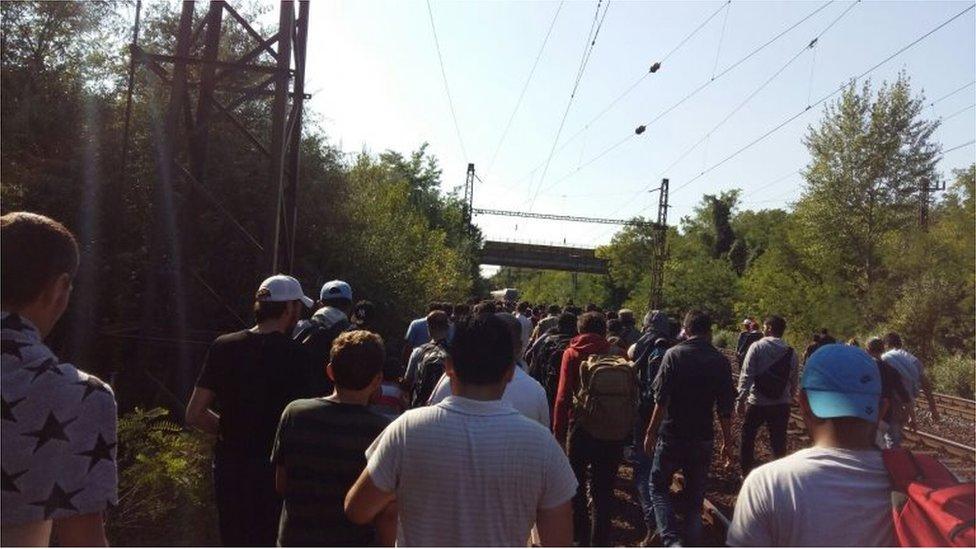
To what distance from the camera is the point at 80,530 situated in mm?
2316

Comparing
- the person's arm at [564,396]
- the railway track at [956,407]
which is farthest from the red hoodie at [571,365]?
the railway track at [956,407]

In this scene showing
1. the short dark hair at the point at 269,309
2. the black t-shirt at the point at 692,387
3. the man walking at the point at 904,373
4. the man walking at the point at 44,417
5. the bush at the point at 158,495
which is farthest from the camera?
the man walking at the point at 904,373

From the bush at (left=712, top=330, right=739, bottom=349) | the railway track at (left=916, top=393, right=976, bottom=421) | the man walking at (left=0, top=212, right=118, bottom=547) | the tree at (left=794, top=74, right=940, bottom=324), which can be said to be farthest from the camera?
the bush at (left=712, top=330, right=739, bottom=349)

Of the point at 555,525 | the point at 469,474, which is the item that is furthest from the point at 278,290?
the point at 555,525

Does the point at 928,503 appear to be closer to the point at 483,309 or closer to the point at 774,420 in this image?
the point at 483,309

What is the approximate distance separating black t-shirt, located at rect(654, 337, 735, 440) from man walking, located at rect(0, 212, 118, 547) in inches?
196

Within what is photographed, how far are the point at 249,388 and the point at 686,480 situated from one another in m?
3.92

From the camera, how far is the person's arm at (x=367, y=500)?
112 inches

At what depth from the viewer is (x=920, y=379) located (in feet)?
27.6

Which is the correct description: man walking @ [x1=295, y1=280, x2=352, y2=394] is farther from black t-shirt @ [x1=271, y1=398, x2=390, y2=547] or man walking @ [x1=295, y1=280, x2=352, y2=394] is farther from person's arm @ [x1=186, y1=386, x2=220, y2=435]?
black t-shirt @ [x1=271, y1=398, x2=390, y2=547]

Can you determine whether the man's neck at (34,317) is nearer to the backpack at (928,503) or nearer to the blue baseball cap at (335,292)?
the backpack at (928,503)

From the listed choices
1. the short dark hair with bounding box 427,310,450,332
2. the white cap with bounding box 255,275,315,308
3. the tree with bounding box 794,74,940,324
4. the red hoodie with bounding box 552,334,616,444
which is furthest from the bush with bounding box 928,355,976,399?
the white cap with bounding box 255,275,315,308

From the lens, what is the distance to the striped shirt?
2.80m

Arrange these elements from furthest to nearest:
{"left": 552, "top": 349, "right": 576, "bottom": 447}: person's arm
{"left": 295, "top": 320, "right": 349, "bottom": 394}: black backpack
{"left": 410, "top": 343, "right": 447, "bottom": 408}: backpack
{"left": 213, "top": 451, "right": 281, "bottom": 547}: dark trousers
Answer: {"left": 552, "top": 349, "right": 576, "bottom": 447}: person's arm, {"left": 410, "top": 343, "right": 447, "bottom": 408}: backpack, {"left": 295, "top": 320, "right": 349, "bottom": 394}: black backpack, {"left": 213, "top": 451, "right": 281, "bottom": 547}: dark trousers
